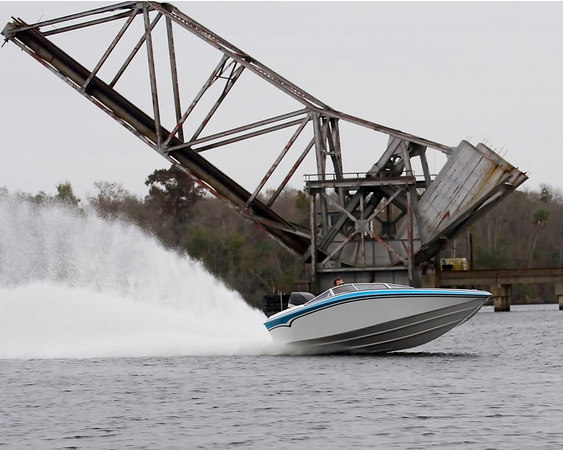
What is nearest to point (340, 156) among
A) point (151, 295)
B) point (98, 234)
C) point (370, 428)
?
point (98, 234)

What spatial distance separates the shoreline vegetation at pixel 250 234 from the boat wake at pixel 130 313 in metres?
39.6

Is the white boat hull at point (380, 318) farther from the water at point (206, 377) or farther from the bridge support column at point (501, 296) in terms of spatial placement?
the bridge support column at point (501, 296)

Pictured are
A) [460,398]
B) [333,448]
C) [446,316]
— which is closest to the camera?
[333,448]

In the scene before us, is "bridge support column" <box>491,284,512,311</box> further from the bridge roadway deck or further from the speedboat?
the speedboat

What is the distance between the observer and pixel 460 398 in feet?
81.9

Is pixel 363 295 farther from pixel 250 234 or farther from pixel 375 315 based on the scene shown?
pixel 250 234

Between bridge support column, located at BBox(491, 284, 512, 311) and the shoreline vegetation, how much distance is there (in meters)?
11.9

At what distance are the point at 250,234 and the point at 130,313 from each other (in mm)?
78615

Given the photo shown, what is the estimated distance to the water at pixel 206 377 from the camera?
69.2ft

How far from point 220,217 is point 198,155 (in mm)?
69733

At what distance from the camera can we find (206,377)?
30453mm

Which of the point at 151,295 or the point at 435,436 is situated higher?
the point at 151,295

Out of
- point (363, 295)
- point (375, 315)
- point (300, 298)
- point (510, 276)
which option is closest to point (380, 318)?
point (375, 315)

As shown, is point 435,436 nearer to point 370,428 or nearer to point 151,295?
point 370,428
